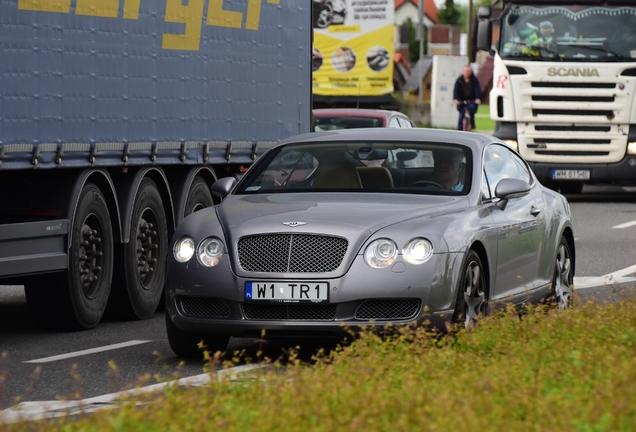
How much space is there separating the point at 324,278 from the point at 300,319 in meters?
0.28

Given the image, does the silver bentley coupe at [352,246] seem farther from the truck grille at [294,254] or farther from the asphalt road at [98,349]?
the asphalt road at [98,349]

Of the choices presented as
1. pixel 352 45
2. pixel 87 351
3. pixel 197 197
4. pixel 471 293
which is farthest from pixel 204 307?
pixel 352 45

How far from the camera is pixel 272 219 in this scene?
353 inches

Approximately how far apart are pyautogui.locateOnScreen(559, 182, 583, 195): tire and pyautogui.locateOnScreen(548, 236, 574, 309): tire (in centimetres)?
1564

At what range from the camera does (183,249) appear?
909cm

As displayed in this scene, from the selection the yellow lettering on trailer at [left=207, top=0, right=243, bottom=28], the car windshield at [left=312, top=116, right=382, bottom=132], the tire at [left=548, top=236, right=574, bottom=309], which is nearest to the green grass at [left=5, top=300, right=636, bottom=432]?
the tire at [left=548, top=236, right=574, bottom=309]

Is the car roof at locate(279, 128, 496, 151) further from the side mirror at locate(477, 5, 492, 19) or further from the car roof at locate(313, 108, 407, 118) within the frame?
the side mirror at locate(477, 5, 492, 19)

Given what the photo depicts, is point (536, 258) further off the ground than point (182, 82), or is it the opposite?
point (182, 82)

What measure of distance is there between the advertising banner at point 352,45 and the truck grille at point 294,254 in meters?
41.1

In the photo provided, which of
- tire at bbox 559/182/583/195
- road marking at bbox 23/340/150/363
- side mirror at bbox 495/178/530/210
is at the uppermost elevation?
side mirror at bbox 495/178/530/210

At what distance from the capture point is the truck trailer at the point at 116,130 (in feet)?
33.3

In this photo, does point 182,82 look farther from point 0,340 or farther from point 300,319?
point 300,319

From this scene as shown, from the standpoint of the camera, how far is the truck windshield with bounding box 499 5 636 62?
23.6m

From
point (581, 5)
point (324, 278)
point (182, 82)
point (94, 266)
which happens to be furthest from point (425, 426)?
point (581, 5)
